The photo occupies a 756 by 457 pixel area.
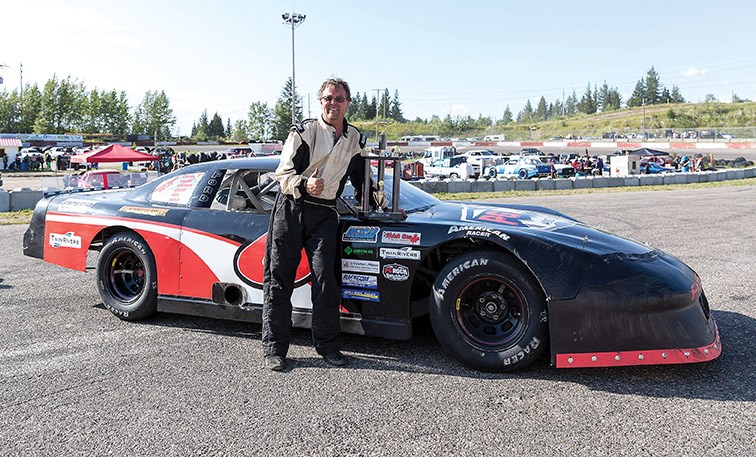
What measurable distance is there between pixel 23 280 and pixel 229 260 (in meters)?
3.23

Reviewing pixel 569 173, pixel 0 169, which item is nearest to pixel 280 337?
pixel 569 173

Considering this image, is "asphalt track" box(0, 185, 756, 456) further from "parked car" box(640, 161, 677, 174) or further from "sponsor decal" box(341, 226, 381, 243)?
"parked car" box(640, 161, 677, 174)

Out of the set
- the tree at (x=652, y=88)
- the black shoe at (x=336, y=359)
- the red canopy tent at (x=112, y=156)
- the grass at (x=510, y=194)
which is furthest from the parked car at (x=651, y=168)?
the tree at (x=652, y=88)

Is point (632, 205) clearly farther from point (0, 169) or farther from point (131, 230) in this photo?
point (0, 169)

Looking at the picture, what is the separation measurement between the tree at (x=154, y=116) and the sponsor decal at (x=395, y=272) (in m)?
109

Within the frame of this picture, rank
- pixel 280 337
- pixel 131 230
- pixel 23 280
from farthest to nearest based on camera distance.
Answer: pixel 23 280 < pixel 131 230 < pixel 280 337

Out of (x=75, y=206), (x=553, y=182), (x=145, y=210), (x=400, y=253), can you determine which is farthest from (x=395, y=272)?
(x=553, y=182)

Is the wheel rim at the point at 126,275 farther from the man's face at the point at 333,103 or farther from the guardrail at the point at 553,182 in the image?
the guardrail at the point at 553,182

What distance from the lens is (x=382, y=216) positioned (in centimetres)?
403

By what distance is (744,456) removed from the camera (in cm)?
258

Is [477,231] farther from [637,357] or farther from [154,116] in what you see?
[154,116]

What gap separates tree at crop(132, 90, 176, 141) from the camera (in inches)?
4173

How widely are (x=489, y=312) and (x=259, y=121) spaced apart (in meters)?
113

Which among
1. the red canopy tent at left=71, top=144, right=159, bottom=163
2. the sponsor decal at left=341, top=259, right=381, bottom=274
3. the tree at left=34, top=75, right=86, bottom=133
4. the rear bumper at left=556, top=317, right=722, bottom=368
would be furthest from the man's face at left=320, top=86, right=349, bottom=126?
the tree at left=34, top=75, right=86, bottom=133
